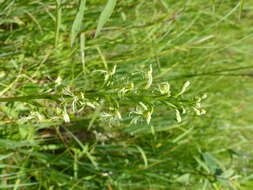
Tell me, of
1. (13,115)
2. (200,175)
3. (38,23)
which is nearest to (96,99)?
(13,115)

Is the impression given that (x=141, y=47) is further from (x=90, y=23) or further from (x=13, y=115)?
(x=13, y=115)

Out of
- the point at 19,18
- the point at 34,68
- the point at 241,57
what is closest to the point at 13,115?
the point at 34,68

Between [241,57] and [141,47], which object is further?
[241,57]

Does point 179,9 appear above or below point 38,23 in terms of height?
below

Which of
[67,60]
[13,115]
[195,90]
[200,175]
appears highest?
[67,60]

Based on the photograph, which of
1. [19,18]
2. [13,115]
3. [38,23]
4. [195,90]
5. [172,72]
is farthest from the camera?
[195,90]

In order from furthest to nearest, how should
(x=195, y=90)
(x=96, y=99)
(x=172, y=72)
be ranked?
(x=195, y=90) → (x=172, y=72) → (x=96, y=99)
